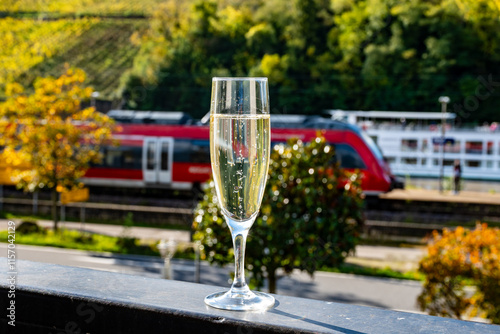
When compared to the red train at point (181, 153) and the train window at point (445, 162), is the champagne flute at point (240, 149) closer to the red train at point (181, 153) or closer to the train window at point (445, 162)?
the red train at point (181, 153)

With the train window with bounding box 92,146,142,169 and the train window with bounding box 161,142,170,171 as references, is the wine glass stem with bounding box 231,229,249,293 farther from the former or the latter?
the train window with bounding box 92,146,142,169

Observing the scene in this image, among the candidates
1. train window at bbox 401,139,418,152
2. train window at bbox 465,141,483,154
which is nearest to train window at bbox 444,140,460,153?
train window at bbox 465,141,483,154

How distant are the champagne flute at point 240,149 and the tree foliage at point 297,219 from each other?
239 inches

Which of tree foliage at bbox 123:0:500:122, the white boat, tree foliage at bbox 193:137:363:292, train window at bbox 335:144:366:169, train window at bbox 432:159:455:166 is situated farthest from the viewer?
tree foliage at bbox 123:0:500:122

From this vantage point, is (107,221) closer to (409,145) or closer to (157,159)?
(157,159)

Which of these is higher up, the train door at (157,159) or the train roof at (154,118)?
the train roof at (154,118)

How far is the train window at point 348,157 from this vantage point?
17.8 m

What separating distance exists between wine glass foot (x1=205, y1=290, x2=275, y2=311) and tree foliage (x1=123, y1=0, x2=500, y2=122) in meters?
42.7

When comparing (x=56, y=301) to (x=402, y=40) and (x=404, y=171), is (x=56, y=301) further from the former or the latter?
(x=402, y=40)

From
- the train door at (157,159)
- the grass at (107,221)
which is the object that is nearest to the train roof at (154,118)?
the train door at (157,159)

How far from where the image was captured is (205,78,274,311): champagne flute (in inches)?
43.3

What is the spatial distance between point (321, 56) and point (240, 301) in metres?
47.2

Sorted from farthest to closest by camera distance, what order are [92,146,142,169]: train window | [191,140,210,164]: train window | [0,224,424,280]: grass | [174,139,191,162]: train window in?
[92,146,142,169]: train window, [174,139,191,162]: train window, [191,140,210,164]: train window, [0,224,424,280]: grass

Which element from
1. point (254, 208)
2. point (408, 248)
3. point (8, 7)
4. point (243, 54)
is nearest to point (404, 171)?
point (243, 54)
